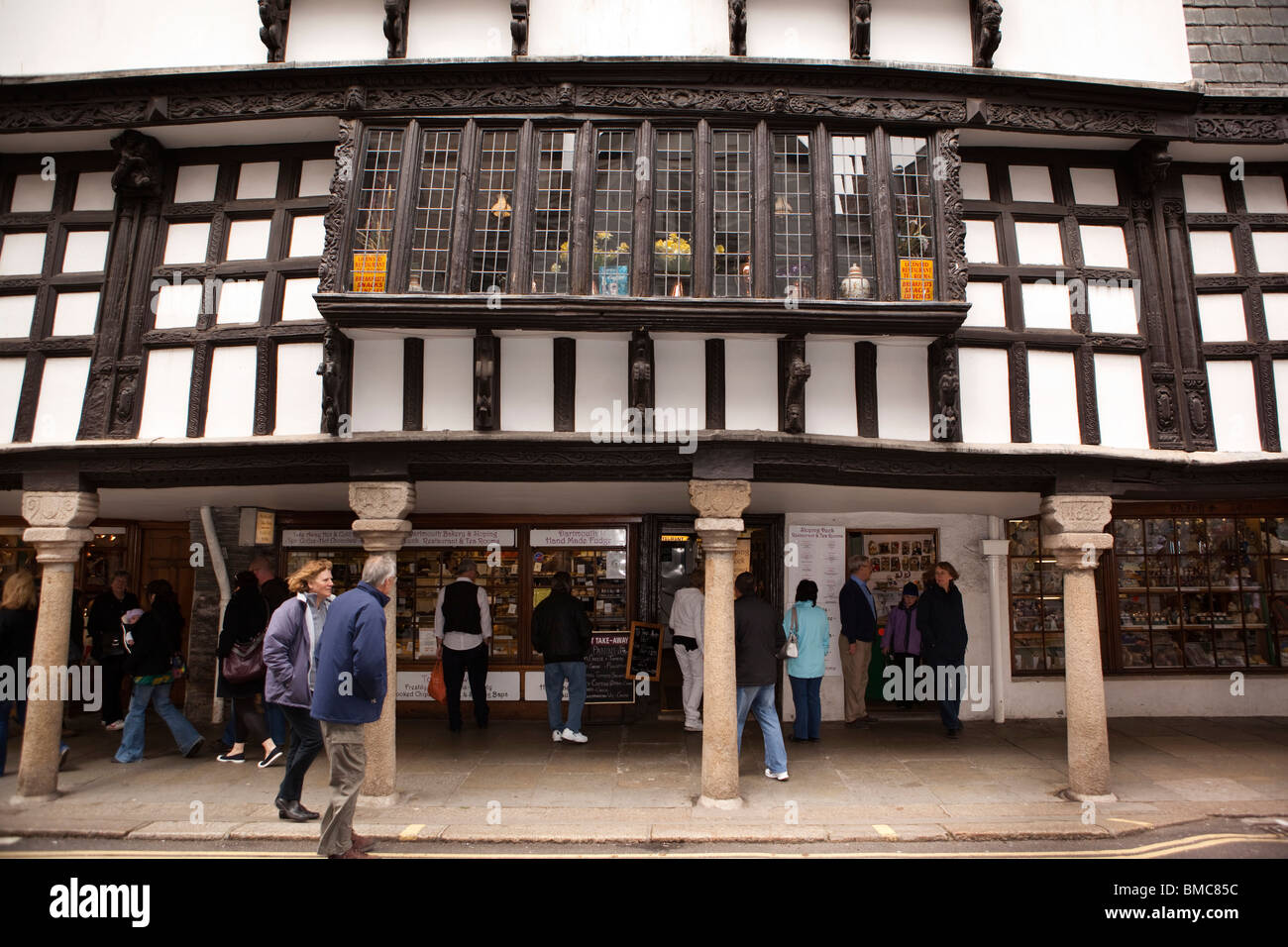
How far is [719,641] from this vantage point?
6758 millimetres

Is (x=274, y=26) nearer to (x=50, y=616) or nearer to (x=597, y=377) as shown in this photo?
(x=597, y=377)

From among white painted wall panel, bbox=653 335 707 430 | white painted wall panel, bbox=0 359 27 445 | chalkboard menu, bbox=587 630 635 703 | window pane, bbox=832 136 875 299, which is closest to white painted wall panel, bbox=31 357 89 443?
white painted wall panel, bbox=0 359 27 445

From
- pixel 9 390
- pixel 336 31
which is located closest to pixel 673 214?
pixel 336 31

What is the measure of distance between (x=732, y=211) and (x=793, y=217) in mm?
602

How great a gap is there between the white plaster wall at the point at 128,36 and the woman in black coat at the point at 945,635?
32.0 ft

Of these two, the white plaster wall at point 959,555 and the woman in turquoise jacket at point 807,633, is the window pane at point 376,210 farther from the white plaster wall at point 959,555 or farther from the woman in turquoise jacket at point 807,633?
the white plaster wall at point 959,555

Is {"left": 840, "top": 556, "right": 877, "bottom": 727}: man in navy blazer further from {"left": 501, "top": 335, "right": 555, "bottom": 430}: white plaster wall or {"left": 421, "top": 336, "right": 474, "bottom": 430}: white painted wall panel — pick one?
{"left": 421, "top": 336, "right": 474, "bottom": 430}: white painted wall panel

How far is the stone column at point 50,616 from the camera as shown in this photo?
6938 millimetres

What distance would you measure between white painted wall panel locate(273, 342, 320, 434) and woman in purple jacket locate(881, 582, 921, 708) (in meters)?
7.31

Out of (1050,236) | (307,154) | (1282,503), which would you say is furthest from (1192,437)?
(307,154)

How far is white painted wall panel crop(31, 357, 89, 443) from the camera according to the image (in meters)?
7.46

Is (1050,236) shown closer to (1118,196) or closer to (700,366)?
(1118,196)

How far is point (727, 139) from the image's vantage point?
7230 mm

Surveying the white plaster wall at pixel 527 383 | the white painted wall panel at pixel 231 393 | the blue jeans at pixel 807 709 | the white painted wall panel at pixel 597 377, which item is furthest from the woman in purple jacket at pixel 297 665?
the blue jeans at pixel 807 709
